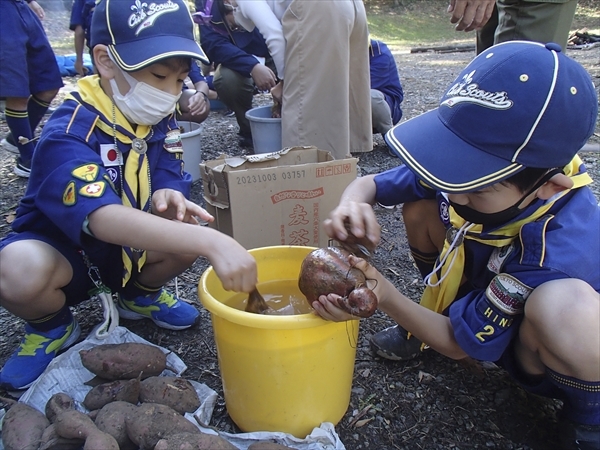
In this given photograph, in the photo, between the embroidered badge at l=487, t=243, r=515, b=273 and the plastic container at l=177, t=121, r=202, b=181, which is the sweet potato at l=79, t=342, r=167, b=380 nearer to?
the embroidered badge at l=487, t=243, r=515, b=273

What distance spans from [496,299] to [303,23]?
2.66 m

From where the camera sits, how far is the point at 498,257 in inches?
66.8

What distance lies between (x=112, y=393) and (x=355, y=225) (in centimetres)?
102

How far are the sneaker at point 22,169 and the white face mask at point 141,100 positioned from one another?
2607mm

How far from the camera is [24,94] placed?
12.7 ft

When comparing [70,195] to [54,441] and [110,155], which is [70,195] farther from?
[54,441]

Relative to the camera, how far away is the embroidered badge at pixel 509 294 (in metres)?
1.53

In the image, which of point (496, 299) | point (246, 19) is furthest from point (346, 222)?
point (246, 19)

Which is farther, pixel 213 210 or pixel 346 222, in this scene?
pixel 213 210

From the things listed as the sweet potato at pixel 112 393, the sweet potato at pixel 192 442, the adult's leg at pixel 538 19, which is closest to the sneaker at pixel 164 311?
the sweet potato at pixel 112 393

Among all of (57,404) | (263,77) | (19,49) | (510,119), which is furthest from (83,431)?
(263,77)

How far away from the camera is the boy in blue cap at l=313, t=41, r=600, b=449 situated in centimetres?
135

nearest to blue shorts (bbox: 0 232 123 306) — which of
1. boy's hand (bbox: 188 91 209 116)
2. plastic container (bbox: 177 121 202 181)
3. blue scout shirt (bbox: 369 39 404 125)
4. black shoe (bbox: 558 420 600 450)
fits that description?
plastic container (bbox: 177 121 202 181)

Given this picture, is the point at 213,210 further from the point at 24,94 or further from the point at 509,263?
the point at 24,94
